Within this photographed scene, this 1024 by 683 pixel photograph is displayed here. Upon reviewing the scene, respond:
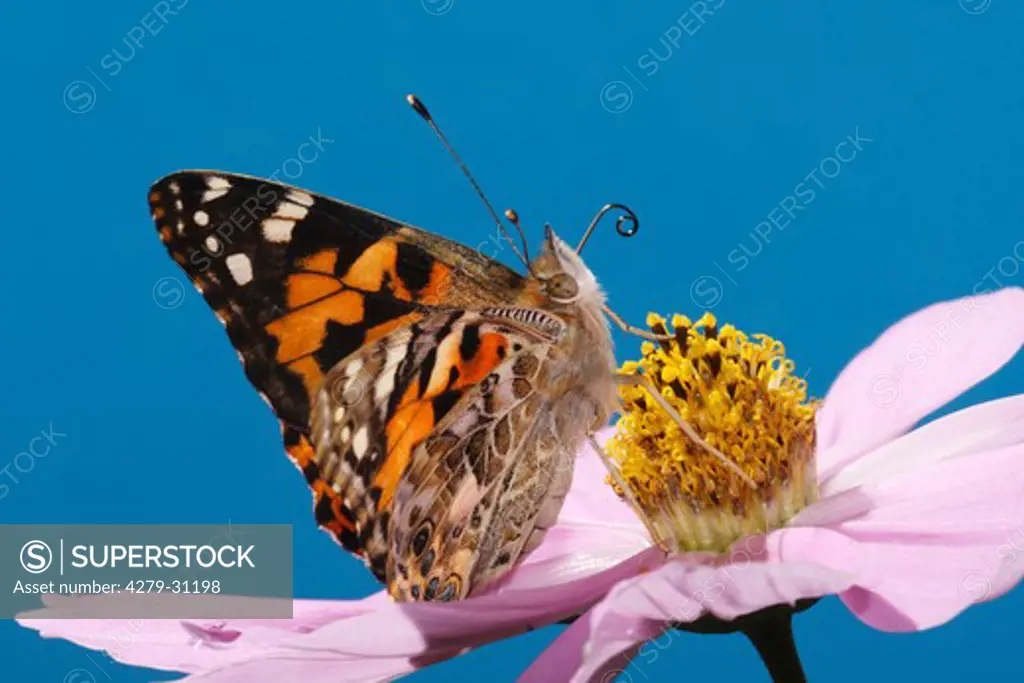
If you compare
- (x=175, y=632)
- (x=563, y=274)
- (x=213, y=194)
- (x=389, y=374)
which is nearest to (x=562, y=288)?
(x=563, y=274)

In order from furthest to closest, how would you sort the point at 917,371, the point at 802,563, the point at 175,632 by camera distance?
the point at 917,371 → the point at 175,632 → the point at 802,563

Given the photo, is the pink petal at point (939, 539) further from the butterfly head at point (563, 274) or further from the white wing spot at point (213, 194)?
the white wing spot at point (213, 194)

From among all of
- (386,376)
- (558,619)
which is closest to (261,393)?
(386,376)

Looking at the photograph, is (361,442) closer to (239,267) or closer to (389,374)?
(389,374)

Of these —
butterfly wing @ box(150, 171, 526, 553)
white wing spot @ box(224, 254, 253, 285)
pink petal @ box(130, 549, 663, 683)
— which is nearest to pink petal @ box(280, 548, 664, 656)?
pink petal @ box(130, 549, 663, 683)

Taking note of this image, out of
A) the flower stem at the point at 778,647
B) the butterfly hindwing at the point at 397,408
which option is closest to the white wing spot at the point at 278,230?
the butterfly hindwing at the point at 397,408

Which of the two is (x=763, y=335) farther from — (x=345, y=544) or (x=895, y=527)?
(x=345, y=544)

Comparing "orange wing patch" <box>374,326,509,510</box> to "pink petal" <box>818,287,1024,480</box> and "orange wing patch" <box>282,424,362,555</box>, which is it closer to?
"orange wing patch" <box>282,424,362,555</box>

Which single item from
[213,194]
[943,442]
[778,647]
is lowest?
[778,647]
